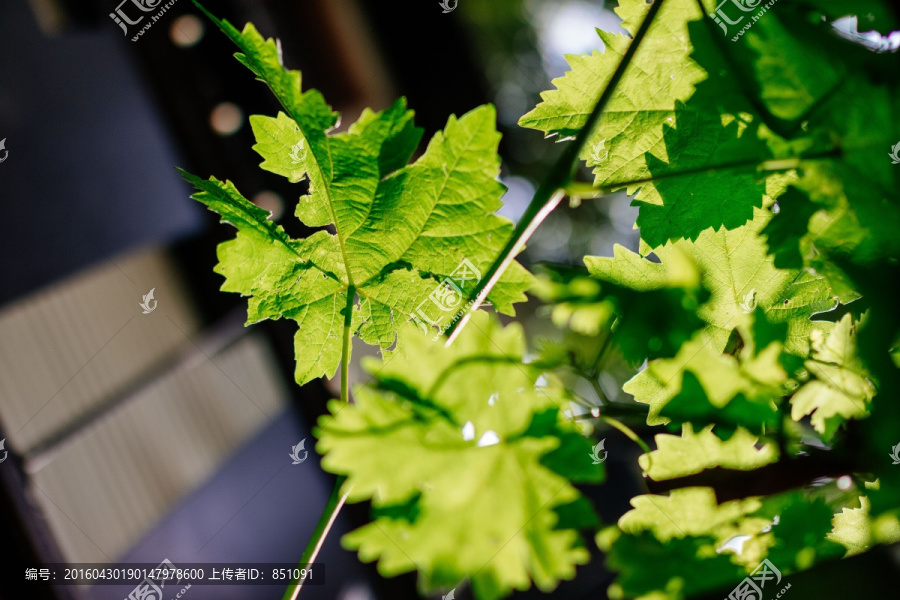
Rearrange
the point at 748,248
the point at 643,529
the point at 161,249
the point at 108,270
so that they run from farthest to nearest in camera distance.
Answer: the point at 161,249, the point at 108,270, the point at 748,248, the point at 643,529

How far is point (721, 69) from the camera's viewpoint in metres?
0.77

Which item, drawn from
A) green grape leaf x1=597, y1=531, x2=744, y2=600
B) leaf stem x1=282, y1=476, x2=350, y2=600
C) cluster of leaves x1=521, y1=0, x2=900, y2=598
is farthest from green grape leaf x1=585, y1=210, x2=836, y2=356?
leaf stem x1=282, y1=476, x2=350, y2=600

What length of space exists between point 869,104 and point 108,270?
2866 mm

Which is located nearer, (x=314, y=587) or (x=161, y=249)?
(x=161, y=249)

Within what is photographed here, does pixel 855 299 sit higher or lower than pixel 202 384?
higher

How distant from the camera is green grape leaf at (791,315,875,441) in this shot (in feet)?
2.38

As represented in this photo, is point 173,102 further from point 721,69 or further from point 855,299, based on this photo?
point 855,299

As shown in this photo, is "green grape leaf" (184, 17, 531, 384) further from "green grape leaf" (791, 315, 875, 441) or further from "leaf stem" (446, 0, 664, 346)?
"green grape leaf" (791, 315, 875, 441)

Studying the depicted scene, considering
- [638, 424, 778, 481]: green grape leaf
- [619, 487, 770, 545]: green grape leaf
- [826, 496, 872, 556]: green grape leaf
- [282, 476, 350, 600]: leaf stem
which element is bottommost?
[826, 496, 872, 556]: green grape leaf

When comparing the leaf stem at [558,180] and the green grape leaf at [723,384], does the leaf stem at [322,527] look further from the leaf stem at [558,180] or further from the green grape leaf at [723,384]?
the green grape leaf at [723,384]

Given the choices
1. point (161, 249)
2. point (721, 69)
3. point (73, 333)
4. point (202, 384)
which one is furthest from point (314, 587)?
point (721, 69)

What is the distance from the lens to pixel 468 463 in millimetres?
540

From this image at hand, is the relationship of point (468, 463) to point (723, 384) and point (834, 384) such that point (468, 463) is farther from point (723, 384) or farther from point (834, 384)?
point (834, 384)

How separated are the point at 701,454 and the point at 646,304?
8.3 inches
